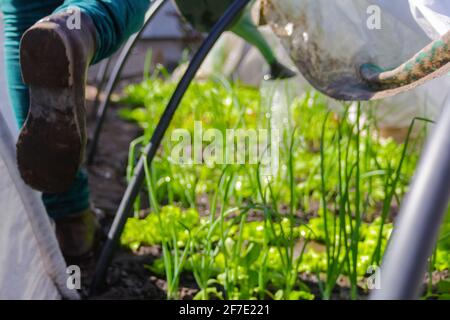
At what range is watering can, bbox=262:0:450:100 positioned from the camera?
161 centimetres

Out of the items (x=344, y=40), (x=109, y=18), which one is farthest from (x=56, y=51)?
(x=344, y=40)

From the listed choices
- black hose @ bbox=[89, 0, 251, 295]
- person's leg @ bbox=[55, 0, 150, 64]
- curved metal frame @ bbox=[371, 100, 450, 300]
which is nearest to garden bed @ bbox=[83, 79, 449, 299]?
black hose @ bbox=[89, 0, 251, 295]

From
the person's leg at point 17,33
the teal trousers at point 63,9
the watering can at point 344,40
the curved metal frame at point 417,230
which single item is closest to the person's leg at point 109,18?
the teal trousers at point 63,9

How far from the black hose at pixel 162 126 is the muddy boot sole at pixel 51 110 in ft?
0.89

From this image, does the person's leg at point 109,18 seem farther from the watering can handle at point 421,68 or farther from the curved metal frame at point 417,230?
the curved metal frame at point 417,230

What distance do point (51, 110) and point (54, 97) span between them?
26mm

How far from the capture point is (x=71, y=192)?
182 cm

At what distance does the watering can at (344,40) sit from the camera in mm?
1613

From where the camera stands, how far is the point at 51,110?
1.31 m

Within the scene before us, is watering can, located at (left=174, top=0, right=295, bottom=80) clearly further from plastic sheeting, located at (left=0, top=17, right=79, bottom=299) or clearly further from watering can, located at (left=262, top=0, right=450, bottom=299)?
plastic sheeting, located at (left=0, top=17, right=79, bottom=299)

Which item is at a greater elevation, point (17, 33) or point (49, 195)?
point (17, 33)

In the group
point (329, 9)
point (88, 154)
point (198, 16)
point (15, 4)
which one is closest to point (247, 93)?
point (88, 154)

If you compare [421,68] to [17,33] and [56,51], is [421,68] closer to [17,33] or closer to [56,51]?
[56,51]
